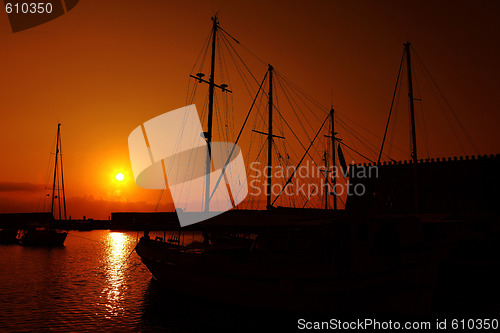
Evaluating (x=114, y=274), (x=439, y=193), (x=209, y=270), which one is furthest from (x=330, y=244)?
(x=439, y=193)

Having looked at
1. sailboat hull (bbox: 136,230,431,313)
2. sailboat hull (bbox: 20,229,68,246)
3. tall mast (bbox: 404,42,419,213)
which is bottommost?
sailboat hull (bbox: 20,229,68,246)

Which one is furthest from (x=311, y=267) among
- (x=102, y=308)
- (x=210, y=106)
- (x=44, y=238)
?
(x=44, y=238)

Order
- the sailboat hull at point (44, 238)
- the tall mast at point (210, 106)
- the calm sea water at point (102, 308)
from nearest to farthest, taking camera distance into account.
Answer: the calm sea water at point (102, 308) → the tall mast at point (210, 106) → the sailboat hull at point (44, 238)

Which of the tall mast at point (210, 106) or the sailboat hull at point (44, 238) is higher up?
the tall mast at point (210, 106)

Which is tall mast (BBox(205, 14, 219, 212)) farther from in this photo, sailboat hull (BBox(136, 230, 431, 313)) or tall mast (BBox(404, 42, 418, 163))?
tall mast (BBox(404, 42, 418, 163))

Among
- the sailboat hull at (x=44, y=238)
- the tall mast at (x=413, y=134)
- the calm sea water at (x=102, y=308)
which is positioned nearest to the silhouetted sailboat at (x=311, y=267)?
the calm sea water at (x=102, y=308)

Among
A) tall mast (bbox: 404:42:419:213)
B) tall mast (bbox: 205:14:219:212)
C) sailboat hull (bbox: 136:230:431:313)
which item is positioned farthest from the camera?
tall mast (bbox: 404:42:419:213)

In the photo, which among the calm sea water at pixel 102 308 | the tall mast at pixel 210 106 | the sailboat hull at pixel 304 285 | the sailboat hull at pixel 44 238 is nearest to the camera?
the sailboat hull at pixel 304 285

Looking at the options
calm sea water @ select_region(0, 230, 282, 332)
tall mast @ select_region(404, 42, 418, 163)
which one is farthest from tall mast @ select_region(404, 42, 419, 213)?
calm sea water @ select_region(0, 230, 282, 332)

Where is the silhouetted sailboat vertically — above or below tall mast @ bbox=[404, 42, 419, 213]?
below

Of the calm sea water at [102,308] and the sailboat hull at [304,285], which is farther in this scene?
the calm sea water at [102,308]

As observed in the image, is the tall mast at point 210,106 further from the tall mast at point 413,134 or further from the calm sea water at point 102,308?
the tall mast at point 413,134

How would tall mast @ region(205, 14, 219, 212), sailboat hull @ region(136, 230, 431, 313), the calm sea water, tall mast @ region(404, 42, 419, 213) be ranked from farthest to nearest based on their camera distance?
Answer: tall mast @ region(404, 42, 419, 213), tall mast @ region(205, 14, 219, 212), the calm sea water, sailboat hull @ region(136, 230, 431, 313)

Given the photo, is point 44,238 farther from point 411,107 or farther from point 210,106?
point 411,107
